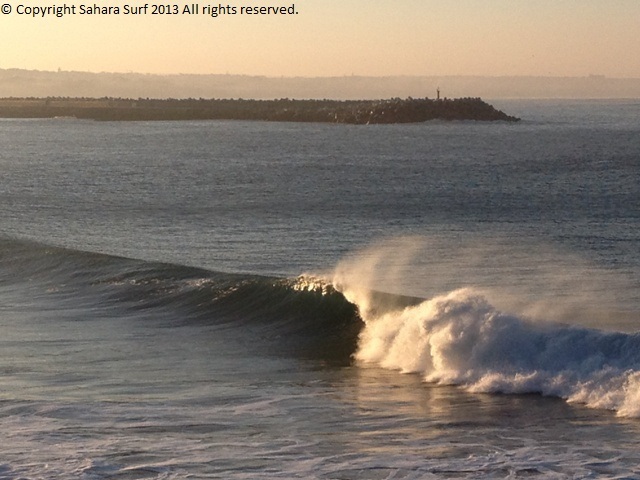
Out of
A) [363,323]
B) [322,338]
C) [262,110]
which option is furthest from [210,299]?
[262,110]

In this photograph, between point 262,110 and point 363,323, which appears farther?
point 262,110

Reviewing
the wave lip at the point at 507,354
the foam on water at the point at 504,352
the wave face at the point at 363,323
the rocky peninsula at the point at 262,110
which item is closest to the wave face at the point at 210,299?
the wave face at the point at 363,323

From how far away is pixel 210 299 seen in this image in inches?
872

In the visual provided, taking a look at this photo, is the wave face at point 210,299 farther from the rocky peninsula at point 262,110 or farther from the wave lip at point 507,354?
the rocky peninsula at point 262,110

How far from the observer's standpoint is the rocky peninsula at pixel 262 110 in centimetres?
12812

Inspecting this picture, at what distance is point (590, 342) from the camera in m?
15.3

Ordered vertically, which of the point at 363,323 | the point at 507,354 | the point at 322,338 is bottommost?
the point at 322,338

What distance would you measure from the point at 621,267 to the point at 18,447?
14.9 meters

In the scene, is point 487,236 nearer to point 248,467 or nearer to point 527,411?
point 527,411

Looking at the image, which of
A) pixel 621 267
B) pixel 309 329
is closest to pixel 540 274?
pixel 621 267

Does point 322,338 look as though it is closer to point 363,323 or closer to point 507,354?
point 363,323

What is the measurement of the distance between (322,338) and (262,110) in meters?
132

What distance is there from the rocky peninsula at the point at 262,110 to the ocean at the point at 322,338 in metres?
84.0

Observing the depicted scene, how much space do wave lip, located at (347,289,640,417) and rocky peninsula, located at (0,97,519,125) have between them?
11033 cm
